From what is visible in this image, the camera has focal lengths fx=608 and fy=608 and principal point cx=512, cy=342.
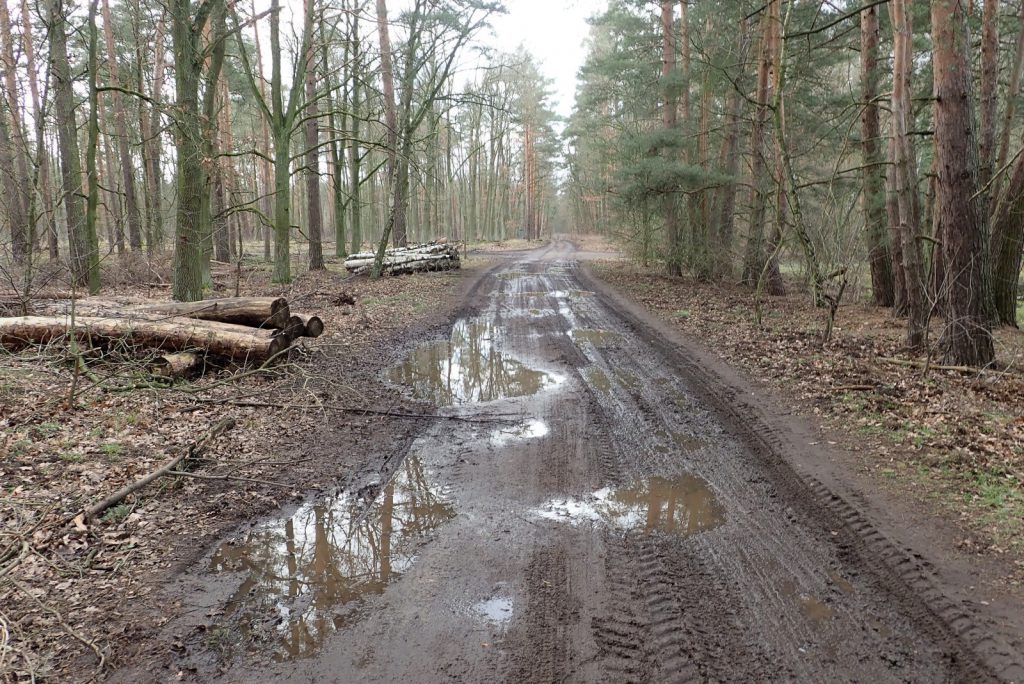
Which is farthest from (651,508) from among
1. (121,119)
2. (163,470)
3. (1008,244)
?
(121,119)

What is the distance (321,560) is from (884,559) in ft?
12.4

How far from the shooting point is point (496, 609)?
3578 millimetres

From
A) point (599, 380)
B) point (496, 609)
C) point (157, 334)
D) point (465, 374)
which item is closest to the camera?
point (496, 609)

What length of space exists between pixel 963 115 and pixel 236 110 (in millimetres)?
33179

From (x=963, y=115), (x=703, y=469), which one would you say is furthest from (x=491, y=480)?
(x=963, y=115)

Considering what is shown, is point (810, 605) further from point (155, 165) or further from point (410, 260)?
point (155, 165)

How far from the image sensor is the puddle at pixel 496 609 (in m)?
3.49

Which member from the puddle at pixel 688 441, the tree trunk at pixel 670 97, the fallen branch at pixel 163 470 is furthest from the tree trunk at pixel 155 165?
the puddle at pixel 688 441

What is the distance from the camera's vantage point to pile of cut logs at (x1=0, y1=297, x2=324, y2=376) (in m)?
7.55

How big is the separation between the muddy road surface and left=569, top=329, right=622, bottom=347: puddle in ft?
13.3

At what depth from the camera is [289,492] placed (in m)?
5.13

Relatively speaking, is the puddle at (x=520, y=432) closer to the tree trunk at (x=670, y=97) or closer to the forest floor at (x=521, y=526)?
the forest floor at (x=521, y=526)

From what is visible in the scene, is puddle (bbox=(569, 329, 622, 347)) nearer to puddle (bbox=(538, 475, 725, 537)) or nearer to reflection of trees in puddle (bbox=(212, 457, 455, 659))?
puddle (bbox=(538, 475, 725, 537))

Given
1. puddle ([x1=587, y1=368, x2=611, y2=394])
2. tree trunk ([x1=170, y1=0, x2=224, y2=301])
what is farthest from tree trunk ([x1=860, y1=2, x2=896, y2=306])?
tree trunk ([x1=170, y1=0, x2=224, y2=301])
